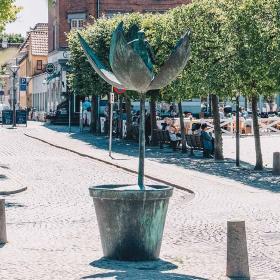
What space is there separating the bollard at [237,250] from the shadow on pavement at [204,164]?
11.3 meters

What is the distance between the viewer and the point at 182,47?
39.4ft

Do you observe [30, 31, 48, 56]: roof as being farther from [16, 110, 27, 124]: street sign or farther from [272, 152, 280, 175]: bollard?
[272, 152, 280, 175]: bollard

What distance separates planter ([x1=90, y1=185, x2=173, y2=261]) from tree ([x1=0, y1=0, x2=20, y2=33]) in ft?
41.8

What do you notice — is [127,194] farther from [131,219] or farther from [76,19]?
[76,19]

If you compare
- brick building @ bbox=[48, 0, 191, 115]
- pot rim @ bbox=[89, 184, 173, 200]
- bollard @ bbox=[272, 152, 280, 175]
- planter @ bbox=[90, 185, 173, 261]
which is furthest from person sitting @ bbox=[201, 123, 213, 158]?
brick building @ bbox=[48, 0, 191, 115]

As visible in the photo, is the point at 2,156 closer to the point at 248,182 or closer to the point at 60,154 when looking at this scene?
the point at 60,154

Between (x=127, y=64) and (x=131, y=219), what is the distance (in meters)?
1.92

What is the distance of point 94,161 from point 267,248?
A: 18673 mm

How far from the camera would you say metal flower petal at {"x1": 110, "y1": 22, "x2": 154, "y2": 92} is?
11.6m

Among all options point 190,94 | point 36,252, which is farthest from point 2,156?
point 36,252

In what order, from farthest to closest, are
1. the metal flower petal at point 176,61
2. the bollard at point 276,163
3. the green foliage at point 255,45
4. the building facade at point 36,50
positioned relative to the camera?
the building facade at point 36,50, the bollard at point 276,163, the green foliage at point 255,45, the metal flower petal at point 176,61

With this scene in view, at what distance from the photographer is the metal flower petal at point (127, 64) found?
11.6 metres

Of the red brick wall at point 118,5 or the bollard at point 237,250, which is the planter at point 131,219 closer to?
the bollard at point 237,250

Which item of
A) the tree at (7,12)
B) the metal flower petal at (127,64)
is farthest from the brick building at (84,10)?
the metal flower petal at (127,64)
